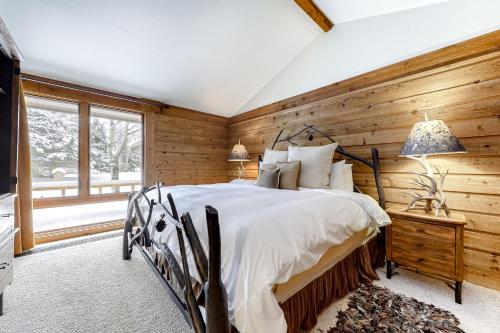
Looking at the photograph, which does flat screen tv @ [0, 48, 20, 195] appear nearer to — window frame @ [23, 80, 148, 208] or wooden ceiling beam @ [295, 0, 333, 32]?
window frame @ [23, 80, 148, 208]

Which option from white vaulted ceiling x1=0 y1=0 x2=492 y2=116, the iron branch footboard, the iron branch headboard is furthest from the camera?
the iron branch headboard

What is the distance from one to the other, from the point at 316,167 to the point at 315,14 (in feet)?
6.46

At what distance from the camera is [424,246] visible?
1.73m

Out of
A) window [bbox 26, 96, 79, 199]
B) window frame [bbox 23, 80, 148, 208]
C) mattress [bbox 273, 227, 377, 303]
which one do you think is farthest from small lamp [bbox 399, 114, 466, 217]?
window [bbox 26, 96, 79, 199]

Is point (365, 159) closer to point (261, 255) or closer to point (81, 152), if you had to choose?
point (261, 255)

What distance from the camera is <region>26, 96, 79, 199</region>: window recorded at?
292cm

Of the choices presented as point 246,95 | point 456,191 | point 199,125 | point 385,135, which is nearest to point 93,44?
point 199,125

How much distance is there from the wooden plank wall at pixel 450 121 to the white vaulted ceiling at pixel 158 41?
4.11 ft

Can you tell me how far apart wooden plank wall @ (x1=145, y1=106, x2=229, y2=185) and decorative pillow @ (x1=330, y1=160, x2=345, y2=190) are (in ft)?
9.38

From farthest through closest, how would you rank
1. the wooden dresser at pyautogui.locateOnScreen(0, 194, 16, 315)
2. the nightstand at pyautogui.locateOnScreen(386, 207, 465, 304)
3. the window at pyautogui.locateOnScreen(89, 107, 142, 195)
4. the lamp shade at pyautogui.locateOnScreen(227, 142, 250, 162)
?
the lamp shade at pyautogui.locateOnScreen(227, 142, 250, 162) → the window at pyautogui.locateOnScreen(89, 107, 142, 195) → the nightstand at pyautogui.locateOnScreen(386, 207, 465, 304) → the wooden dresser at pyautogui.locateOnScreen(0, 194, 16, 315)

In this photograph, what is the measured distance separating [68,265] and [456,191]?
3.96m

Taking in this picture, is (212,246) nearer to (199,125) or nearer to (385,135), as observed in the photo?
(385,135)

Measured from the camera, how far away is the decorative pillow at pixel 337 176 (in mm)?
2393

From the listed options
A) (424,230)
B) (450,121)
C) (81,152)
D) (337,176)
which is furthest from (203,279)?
(81,152)
